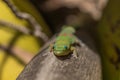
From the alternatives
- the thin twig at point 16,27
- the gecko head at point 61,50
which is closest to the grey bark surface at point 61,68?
the gecko head at point 61,50

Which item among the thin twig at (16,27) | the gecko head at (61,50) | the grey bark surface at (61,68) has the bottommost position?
the grey bark surface at (61,68)

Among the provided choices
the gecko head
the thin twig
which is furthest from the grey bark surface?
the thin twig

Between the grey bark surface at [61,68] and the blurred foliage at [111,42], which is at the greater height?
the blurred foliage at [111,42]

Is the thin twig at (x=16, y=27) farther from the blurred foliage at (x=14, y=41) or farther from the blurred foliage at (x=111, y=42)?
the blurred foliage at (x=111, y=42)

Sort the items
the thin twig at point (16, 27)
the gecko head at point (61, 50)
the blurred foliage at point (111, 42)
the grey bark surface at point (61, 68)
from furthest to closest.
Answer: the blurred foliage at point (111, 42) < the thin twig at point (16, 27) < the gecko head at point (61, 50) < the grey bark surface at point (61, 68)

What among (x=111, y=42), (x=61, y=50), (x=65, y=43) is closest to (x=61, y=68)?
(x=61, y=50)

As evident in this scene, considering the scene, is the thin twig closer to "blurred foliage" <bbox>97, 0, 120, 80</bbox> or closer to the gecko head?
the gecko head
